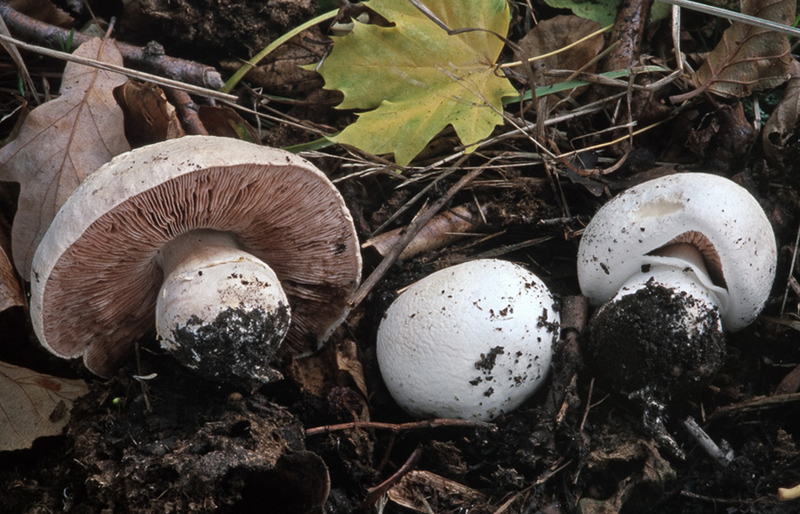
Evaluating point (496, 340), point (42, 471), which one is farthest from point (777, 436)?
point (42, 471)

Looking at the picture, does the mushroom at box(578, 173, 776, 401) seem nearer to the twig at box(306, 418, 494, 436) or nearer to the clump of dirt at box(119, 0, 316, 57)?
the twig at box(306, 418, 494, 436)

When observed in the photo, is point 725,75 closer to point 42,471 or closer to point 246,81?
point 246,81

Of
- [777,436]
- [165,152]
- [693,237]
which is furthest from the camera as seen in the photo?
[693,237]

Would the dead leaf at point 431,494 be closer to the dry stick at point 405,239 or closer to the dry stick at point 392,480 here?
the dry stick at point 392,480

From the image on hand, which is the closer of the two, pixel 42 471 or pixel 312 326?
pixel 42 471

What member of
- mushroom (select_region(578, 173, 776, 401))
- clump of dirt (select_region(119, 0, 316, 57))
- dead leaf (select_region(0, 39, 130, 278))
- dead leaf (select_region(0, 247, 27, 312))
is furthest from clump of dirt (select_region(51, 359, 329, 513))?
clump of dirt (select_region(119, 0, 316, 57))
